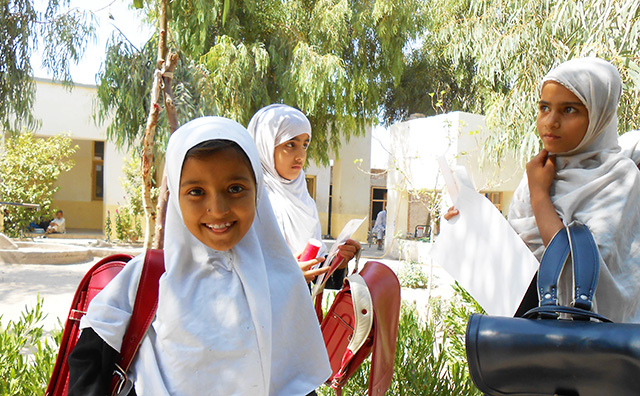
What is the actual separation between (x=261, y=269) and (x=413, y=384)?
4.96 feet

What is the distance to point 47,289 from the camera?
22.2 feet

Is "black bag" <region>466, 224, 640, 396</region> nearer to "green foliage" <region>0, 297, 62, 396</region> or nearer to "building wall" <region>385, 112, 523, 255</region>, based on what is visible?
"green foliage" <region>0, 297, 62, 396</region>

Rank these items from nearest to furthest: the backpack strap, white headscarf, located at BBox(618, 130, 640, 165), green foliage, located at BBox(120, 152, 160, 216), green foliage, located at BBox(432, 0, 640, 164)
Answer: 1. the backpack strap
2. white headscarf, located at BBox(618, 130, 640, 165)
3. green foliage, located at BBox(432, 0, 640, 164)
4. green foliage, located at BBox(120, 152, 160, 216)

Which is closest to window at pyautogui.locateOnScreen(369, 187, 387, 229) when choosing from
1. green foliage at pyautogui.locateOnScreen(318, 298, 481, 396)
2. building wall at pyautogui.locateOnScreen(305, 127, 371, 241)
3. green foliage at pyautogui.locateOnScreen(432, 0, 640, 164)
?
building wall at pyautogui.locateOnScreen(305, 127, 371, 241)

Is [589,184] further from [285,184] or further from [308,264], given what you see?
[285,184]

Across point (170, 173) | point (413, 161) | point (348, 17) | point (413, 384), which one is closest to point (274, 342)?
point (170, 173)

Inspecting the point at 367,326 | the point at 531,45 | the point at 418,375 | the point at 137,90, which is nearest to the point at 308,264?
the point at 367,326

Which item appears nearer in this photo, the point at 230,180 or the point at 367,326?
the point at 230,180

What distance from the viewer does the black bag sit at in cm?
98

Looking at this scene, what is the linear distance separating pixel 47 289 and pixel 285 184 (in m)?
5.80

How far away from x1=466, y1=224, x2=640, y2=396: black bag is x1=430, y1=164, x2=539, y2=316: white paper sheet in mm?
246

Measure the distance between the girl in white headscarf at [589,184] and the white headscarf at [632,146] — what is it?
112 millimetres

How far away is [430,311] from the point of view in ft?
16.8

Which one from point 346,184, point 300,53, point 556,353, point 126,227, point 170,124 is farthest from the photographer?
point 346,184
